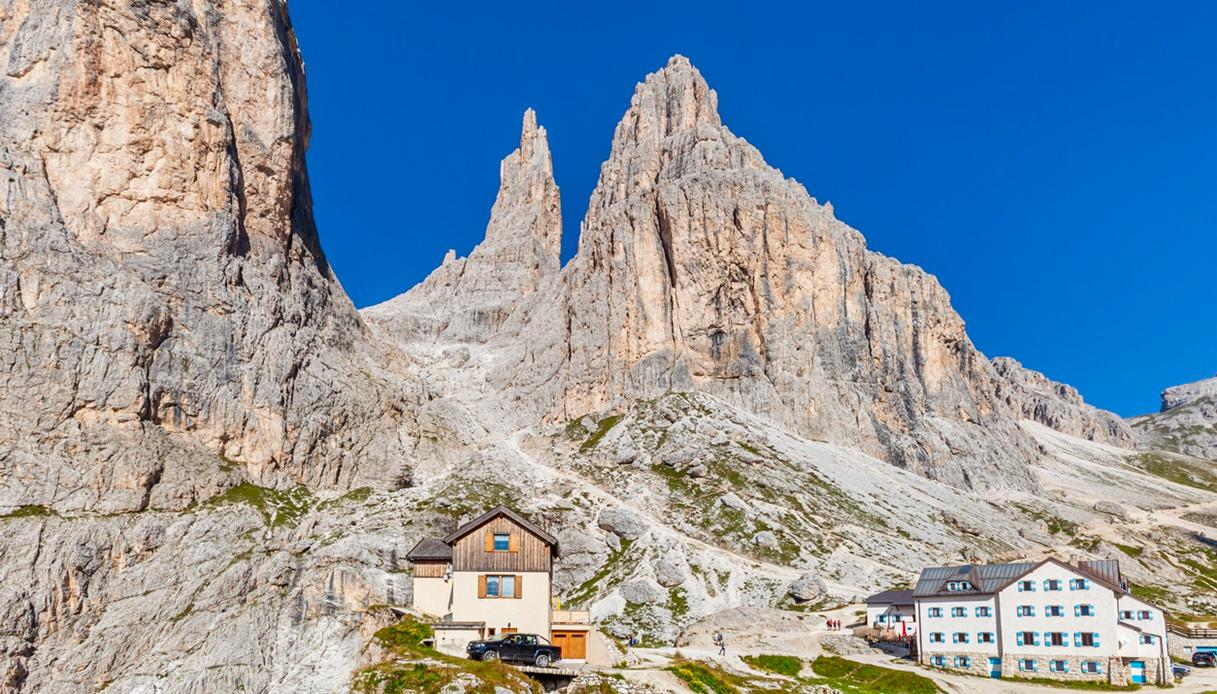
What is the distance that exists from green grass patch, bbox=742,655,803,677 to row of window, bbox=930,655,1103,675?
1397 cm

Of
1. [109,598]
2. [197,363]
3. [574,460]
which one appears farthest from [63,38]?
[574,460]

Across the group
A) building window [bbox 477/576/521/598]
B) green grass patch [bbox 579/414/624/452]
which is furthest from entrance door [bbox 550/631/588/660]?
green grass patch [bbox 579/414/624/452]

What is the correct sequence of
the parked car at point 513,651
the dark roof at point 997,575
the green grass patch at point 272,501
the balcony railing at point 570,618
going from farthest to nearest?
1. the green grass patch at point 272,501
2. the dark roof at point 997,575
3. the balcony railing at point 570,618
4. the parked car at point 513,651

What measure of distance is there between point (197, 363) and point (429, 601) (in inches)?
3665

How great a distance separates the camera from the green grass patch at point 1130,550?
16230 centimetres

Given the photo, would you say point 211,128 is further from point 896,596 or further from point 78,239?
point 896,596

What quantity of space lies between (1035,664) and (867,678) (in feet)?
52.7

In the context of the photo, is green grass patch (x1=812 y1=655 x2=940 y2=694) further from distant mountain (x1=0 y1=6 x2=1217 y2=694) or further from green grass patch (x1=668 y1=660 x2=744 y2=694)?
distant mountain (x1=0 y1=6 x2=1217 y2=694)

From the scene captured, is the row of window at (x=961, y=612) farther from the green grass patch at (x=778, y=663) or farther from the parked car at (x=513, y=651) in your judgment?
the parked car at (x=513, y=651)

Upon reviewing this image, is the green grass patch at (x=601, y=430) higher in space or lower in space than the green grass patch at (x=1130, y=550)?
higher

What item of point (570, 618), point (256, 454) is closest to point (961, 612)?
point (570, 618)

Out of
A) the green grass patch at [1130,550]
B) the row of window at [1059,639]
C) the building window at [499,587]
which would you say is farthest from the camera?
the green grass patch at [1130,550]

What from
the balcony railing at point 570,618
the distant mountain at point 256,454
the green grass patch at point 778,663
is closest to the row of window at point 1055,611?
the green grass patch at point 778,663

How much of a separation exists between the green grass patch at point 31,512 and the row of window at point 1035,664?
344ft
